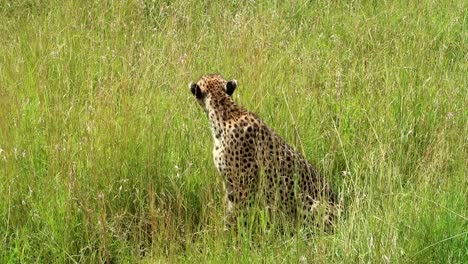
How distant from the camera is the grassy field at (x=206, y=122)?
395 centimetres

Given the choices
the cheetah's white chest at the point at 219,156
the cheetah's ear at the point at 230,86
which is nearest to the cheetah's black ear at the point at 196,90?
the cheetah's ear at the point at 230,86

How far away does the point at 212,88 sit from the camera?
4.69 meters

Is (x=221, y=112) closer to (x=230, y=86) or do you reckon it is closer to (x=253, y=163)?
(x=230, y=86)

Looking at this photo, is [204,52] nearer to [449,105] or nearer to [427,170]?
[449,105]

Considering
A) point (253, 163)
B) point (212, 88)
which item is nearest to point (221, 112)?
point (212, 88)

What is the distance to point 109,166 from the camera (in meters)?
4.57

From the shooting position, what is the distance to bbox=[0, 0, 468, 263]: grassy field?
395 centimetres

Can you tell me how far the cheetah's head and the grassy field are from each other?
0.30m

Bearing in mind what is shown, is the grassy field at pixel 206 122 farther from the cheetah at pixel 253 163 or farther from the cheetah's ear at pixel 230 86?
the cheetah's ear at pixel 230 86

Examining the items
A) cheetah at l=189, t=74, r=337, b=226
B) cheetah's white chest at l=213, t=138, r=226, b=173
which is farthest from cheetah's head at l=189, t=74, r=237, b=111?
cheetah's white chest at l=213, t=138, r=226, b=173

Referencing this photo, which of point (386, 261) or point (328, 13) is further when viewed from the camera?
point (328, 13)

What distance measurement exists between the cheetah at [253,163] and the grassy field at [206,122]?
126mm

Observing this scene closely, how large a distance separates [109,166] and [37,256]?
0.59 meters

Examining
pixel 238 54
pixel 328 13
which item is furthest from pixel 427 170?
pixel 328 13
